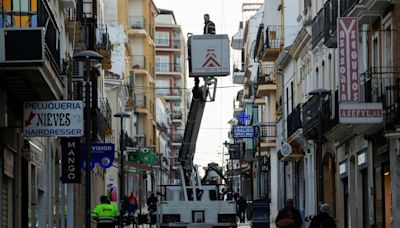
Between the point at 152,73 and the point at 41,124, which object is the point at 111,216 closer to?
the point at 41,124

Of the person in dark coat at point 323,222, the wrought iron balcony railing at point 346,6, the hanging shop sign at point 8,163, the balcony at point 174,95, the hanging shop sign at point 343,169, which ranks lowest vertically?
the person in dark coat at point 323,222

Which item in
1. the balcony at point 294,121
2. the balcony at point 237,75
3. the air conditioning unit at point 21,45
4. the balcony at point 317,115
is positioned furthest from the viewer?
the balcony at point 237,75

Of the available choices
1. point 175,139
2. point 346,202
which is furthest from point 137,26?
point 175,139

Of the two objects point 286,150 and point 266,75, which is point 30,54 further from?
point 266,75

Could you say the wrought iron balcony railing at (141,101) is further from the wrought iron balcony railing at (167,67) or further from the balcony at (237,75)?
the wrought iron balcony railing at (167,67)

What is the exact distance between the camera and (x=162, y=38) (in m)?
153

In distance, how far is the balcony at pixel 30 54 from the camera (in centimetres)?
1970

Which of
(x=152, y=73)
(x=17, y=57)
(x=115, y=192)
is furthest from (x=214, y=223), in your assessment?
(x=152, y=73)

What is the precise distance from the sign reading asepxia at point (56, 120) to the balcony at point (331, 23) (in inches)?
516

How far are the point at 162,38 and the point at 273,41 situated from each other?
304 ft

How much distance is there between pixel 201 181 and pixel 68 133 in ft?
42.7

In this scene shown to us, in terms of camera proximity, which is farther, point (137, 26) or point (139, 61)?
point (139, 61)

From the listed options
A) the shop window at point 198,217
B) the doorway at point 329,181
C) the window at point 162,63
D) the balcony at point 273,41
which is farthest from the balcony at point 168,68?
the shop window at point 198,217

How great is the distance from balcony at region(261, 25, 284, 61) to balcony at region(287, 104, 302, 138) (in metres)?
8.67
